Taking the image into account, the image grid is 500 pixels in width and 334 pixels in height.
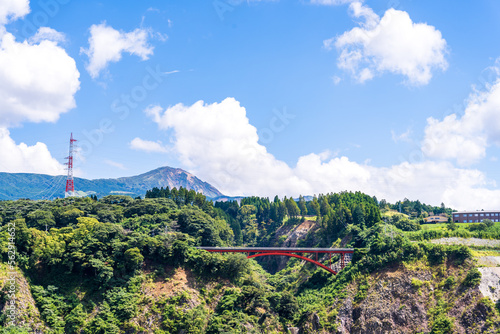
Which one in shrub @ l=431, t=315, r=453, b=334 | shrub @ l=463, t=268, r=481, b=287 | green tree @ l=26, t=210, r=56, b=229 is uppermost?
green tree @ l=26, t=210, r=56, b=229

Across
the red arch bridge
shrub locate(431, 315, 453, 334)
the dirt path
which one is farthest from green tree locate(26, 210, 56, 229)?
the dirt path

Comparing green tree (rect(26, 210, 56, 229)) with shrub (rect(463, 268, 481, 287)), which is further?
green tree (rect(26, 210, 56, 229))

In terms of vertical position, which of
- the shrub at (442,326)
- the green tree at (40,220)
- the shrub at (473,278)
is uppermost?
the green tree at (40,220)

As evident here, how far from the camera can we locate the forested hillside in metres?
61.7

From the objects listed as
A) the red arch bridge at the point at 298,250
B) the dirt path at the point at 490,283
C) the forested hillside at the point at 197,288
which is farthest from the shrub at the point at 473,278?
the red arch bridge at the point at 298,250

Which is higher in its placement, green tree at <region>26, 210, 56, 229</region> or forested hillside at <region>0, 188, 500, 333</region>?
green tree at <region>26, 210, 56, 229</region>

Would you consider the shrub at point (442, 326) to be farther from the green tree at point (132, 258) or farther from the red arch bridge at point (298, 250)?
the green tree at point (132, 258)

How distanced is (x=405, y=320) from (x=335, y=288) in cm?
1446

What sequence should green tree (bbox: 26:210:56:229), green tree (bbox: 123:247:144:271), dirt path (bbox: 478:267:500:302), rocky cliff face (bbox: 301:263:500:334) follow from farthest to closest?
green tree (bbox: 26:210:56:229) < green tree (bbox: 123:247:144:271) < dirt path (bbox: 478:267:500:302) < rocky cliff face (bbox: 301:263:500:334)

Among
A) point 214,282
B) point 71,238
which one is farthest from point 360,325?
point 71,238

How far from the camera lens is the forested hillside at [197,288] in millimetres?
61656

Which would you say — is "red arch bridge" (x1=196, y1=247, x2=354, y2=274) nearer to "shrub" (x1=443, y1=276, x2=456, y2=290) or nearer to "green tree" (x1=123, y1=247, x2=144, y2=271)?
"green tree" (x1=123, y1=247, x2=144, y2=271)

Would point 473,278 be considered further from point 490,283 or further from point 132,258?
point 132,258

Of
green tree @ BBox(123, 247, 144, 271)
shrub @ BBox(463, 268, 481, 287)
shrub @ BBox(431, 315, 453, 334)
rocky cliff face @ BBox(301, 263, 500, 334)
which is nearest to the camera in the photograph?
shrub @ BBox(431, 315, 453, 334)
